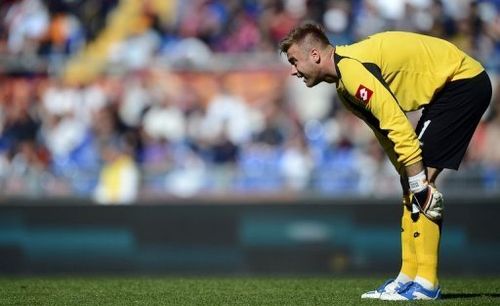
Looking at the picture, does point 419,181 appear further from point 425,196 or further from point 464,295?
point 464,295

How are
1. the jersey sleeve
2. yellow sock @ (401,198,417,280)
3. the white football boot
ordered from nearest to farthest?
the jersey sleeve
the white football boot
yellow sock @ (401,198,417,280)

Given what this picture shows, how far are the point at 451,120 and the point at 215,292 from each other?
2105mm

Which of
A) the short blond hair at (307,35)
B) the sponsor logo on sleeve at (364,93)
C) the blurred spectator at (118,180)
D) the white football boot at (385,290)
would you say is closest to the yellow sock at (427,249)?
the white football boot at (385,290)

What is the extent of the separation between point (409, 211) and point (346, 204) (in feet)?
14.5

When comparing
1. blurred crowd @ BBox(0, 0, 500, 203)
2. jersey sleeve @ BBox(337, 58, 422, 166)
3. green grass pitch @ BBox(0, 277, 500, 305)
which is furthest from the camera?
blurred crowd @ BBox(0, 0, 500, 203)

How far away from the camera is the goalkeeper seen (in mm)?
6703

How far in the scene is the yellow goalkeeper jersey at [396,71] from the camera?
648 cm

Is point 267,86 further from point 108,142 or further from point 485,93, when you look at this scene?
point 485,93

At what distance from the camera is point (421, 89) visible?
6.79 m

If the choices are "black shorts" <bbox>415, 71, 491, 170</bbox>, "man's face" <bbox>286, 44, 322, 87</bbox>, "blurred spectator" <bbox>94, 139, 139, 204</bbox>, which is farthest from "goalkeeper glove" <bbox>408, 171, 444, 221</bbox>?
"blurred spectator" <bbox>94, 139, 139, 204</bbox>

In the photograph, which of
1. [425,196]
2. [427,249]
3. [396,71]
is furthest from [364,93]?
[427,249]

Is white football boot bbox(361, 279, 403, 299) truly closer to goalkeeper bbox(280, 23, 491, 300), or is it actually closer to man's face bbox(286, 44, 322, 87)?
goalkeeper bbox(280, 23, 491, 300)

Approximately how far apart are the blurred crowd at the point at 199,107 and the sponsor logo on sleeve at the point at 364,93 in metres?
5.20

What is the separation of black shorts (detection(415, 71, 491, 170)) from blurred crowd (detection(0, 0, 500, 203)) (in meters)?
4.75
